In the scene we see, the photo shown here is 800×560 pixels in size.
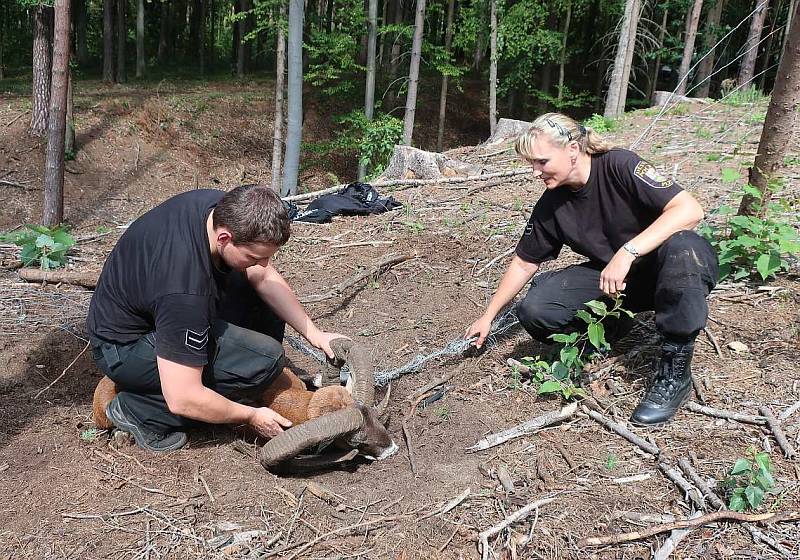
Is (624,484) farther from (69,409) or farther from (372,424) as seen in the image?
(69,409)

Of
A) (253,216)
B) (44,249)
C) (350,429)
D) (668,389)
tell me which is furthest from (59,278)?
(668,389)

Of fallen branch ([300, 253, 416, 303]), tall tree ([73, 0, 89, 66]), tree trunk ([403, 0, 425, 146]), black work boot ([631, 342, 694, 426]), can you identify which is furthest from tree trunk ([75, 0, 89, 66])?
black work boot ([631, 342, 694, 426])

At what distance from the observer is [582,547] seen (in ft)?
7.29

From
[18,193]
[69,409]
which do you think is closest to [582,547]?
[69,409]

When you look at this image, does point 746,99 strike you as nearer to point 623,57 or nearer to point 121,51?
point 623,57

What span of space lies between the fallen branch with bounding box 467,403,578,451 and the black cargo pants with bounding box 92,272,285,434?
1.07 m

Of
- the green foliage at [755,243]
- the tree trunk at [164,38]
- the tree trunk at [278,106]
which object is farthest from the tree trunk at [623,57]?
the tree trunk at [164,38]

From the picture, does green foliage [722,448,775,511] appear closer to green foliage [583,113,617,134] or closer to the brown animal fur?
the brown animal fur

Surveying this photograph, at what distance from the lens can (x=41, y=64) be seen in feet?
38.5

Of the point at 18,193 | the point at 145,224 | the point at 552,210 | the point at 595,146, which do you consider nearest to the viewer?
the point at 145,224

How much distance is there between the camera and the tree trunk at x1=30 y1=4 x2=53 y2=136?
11.1m

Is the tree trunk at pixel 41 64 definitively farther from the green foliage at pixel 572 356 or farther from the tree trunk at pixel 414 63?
the green foliage at pixel 572 356

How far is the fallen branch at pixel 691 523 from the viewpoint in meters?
2.22

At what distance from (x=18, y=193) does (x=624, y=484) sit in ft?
43.4
